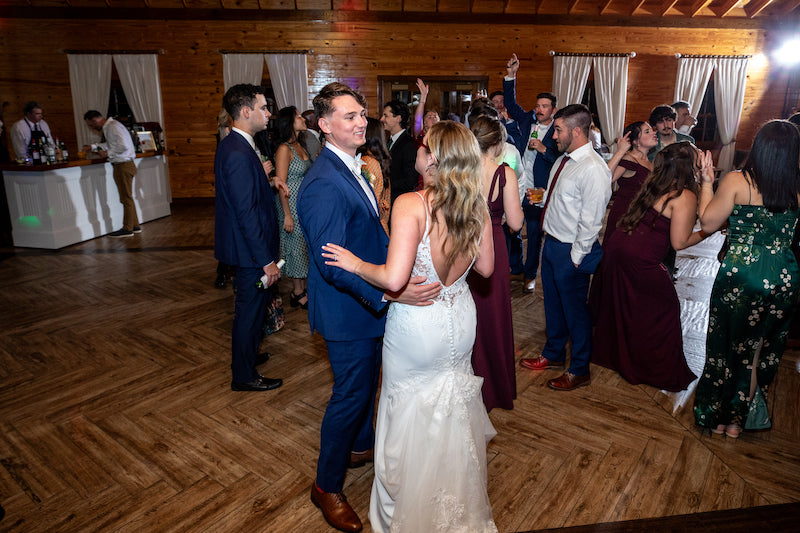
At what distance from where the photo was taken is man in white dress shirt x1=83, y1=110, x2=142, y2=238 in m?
6.89

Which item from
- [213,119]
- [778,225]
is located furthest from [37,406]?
[213,119]

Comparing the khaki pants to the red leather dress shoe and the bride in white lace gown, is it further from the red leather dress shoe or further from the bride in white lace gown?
the bride in white lace gown

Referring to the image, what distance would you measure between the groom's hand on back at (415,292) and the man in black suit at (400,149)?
3040 mm

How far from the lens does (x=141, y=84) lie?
9336 millimetres

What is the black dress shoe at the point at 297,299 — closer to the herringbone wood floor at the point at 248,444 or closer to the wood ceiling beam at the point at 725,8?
the herringbone wood floor at the point at 248,444

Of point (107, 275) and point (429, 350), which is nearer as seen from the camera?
point (429, 350)

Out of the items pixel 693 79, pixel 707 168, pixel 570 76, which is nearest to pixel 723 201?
pixel 707 168

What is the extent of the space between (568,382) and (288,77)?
8.19 m

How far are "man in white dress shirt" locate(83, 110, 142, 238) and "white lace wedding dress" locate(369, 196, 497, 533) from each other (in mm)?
6453

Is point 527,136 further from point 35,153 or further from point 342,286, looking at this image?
point 35,153

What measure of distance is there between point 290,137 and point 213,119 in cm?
647

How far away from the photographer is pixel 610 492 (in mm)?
2215

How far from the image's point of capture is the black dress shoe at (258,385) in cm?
303

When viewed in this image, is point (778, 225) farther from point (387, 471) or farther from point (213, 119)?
point (213, 119)
